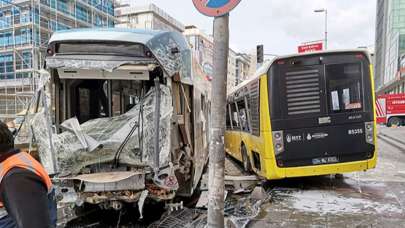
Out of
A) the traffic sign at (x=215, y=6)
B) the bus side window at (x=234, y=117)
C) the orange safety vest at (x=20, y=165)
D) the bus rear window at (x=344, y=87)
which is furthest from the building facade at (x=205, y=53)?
the orange safety vest at (x=20, y=165)

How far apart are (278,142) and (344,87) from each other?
1.65 metres

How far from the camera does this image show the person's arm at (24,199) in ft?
5.89

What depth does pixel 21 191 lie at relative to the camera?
1817mm

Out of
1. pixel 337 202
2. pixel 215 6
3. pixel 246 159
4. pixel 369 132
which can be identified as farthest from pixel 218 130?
pixel 246 159

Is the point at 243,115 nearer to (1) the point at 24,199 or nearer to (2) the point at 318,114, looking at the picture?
(2) the point at 318,114

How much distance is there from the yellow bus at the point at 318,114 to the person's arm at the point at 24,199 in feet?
18.4

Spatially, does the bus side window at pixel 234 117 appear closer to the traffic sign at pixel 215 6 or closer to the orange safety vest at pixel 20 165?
the traffic sign at pixel 215 6

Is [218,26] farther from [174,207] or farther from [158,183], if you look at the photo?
[174,207]

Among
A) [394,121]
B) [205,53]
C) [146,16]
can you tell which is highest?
[146,16]

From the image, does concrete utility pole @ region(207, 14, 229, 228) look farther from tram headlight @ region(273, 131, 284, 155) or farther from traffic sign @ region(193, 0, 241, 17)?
tram headlight @ region(273, 131, 284, 155)

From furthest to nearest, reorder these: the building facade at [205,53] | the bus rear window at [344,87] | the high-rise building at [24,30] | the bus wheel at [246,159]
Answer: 1. the high-rise building at [24,30]
2. the building facade at [205,53]
3. the bus wheel at [246,159]
4. the bus rear window at [344,87]

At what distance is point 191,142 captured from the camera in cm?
730

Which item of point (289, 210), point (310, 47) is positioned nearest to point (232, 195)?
point (289, 210)

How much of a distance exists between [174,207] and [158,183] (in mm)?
1063
